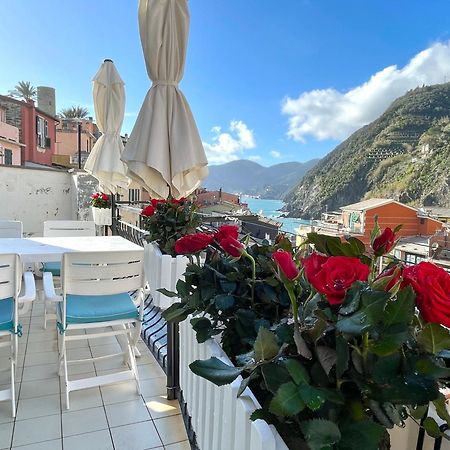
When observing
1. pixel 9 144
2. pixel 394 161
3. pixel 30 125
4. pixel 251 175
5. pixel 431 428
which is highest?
pixel 30 125

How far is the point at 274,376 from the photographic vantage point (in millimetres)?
617

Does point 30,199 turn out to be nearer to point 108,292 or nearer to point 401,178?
point 108,292

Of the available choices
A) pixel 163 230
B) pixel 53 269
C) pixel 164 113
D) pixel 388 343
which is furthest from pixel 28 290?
pixel 388 343

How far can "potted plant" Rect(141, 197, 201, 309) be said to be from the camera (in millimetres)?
1926

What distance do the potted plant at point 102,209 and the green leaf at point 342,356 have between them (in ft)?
15.3

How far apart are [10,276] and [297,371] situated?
2.03m

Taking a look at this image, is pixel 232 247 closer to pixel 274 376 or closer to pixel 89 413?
pixel 274 376

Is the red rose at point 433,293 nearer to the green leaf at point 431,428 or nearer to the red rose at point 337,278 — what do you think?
the red rose at point 337,278

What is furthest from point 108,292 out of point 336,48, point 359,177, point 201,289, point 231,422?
point 336,48

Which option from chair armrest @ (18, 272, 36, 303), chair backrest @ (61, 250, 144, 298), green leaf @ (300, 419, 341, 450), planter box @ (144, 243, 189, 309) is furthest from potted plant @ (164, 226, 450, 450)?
chair armrest @ (18, 272, 36, 303)

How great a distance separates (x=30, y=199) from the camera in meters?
5.92

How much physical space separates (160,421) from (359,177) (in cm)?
471

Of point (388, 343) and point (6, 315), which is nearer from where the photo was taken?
point (388, 343)

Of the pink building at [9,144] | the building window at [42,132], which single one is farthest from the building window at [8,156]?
the building window at [42,132]
